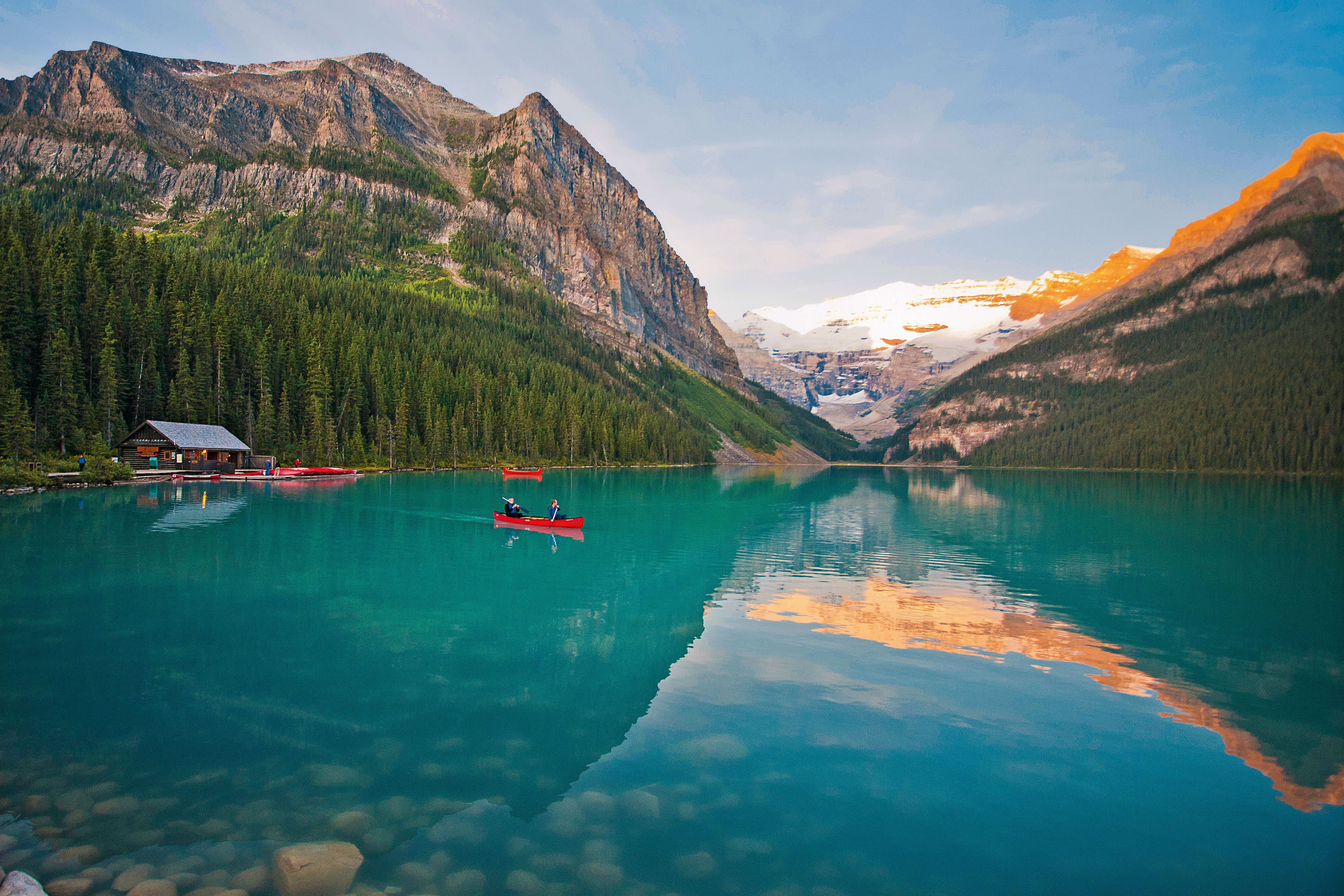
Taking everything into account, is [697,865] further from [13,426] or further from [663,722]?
[13,426]

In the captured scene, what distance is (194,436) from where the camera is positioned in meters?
88.1

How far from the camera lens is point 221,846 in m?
9.84

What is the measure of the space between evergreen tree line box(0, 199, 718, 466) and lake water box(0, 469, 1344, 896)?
6164cm

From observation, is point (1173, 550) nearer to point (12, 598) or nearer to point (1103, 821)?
point (1103, 821)

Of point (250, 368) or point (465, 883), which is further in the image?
point (250, 368)

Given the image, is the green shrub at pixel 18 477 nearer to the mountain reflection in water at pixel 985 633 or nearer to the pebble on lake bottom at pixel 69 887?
the mountain reflection in water at pixel 985 633

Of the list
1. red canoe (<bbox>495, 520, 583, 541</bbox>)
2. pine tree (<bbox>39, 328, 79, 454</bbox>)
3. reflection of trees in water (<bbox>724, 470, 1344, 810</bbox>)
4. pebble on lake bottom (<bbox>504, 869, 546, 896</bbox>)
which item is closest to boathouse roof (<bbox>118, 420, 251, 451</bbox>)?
pine tree (<bbox>39, 328, 79, 454</bbox>)

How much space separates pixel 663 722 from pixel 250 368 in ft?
377

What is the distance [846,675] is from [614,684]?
A: 6.74m

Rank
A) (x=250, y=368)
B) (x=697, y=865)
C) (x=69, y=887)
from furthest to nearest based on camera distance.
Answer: (x=250, y=368) → (x=697, y=865) → (x=69, y=887)

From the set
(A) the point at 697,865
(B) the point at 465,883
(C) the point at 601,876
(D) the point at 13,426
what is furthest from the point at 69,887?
(D) the point at 13,426

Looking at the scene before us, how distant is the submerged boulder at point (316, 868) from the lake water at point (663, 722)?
0.24 meters

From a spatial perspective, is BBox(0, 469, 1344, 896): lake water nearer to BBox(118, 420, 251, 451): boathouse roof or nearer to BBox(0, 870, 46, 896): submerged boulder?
BBox(0, 870, 46, 896): submerged boulder

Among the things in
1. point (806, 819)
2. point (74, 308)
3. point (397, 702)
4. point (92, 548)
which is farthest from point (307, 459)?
point (806, 819)
